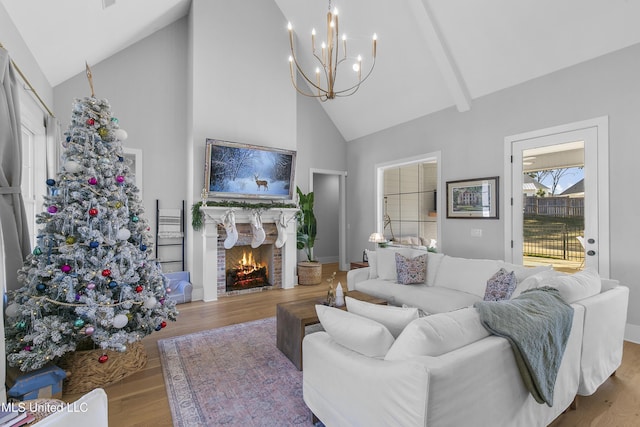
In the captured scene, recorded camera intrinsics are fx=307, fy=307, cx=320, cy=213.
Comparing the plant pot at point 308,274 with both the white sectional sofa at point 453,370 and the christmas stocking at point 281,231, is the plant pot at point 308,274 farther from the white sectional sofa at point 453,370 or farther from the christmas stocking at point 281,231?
the white sectional sofa at point 453,370

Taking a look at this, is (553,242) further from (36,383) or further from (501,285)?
(36,383)

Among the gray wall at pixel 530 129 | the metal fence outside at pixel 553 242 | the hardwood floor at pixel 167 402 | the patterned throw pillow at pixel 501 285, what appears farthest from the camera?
the metal fence outside at pixel 553 242

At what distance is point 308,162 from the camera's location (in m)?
6.50

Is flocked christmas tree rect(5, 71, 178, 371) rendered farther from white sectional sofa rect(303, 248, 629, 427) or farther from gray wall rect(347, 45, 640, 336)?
gray wall rect(347, 45, 640, 336)

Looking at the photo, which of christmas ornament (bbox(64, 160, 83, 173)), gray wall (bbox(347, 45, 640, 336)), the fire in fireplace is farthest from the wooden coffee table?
gray wall (bbox(347, 45, 640, 336))

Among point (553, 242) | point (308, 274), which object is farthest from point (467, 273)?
point (308, 274)

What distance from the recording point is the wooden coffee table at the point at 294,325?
8.45 ft

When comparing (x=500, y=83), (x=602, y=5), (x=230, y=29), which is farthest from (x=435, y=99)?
(x=230, y=29)

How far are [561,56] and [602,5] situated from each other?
1.86 ft

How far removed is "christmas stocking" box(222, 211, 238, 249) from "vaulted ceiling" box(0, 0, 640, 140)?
2684 millimetres

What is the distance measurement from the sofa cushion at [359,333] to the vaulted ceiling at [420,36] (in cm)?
324

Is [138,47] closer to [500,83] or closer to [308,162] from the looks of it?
[308,162]

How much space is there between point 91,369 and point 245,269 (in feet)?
10.1

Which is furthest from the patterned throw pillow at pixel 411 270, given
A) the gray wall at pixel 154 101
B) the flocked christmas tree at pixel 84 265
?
the gray wall at pixel 154 101
